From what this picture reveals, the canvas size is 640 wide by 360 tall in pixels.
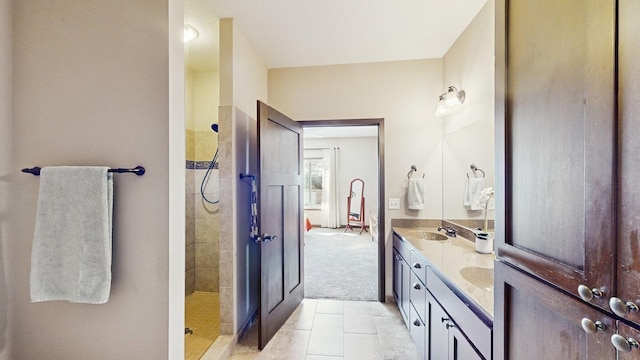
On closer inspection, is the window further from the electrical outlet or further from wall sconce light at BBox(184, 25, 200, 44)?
wall sconce light at BBox(184, 25, 200, 44)

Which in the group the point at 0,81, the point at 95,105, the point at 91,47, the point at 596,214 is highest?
the point at 91,47

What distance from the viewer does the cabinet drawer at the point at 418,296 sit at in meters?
1.79

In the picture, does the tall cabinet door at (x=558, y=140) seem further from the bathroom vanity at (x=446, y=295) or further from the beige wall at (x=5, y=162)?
the beige wall at (x=5, y=162)

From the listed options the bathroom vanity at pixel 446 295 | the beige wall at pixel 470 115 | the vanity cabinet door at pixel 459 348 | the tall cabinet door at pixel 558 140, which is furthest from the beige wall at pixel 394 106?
the tall cabinet door at pixel 558 140

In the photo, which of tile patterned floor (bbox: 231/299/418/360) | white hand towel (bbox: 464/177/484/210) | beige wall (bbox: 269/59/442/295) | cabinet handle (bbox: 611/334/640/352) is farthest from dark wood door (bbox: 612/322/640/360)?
beige wall (bbox: 269/59/442/295)

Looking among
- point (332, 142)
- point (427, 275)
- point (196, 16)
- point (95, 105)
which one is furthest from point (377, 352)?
point (332, 142)

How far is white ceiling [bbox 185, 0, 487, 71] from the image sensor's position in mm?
1973

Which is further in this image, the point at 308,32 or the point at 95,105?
the point at 308,32

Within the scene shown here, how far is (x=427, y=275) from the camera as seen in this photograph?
1729mm

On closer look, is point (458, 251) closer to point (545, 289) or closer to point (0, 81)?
point (545, 289)

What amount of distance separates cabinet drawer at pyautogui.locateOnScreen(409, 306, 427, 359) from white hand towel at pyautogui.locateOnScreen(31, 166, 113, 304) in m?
1.87

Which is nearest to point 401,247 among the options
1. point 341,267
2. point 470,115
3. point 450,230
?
point 450,230

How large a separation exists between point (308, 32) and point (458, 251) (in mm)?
2217

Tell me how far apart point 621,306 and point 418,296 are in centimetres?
153
